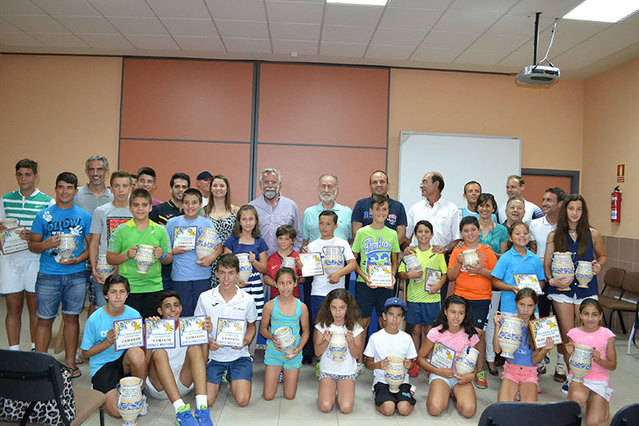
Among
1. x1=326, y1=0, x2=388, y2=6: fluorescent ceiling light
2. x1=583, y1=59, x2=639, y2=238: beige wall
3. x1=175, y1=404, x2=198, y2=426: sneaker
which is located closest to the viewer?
x1=175, y1=404, x2=198, y2=426: sneaker

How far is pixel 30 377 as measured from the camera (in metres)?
2.01

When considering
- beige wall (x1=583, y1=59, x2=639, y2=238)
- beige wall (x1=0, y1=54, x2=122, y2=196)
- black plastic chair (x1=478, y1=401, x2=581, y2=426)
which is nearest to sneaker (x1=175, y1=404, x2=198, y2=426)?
black plastic chair (x1=478, y1=401, x2=581, y2=426)

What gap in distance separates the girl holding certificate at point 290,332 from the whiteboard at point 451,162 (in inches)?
151

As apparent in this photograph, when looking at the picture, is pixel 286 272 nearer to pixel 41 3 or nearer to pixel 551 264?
pixel 551 264

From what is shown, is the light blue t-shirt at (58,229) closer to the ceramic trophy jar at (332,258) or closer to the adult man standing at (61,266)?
the adult man standing at (61,266)

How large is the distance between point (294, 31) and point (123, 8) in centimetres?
201

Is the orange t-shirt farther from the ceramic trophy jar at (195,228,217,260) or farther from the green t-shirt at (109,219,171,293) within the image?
the green t-shirt at (109,219,171,293)

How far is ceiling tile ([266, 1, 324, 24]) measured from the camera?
4963 millimetres

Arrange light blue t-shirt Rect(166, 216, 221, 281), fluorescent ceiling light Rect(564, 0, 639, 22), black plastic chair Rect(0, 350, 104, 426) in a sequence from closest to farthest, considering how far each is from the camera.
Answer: black plastic chair Rect(0, 350, 104, 426) < light blue t-shirt Rect(166, 216, 221, 281) < fluorescent ceiling light Rect(564, 0, 639, 22)

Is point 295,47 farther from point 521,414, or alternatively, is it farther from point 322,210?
point 521,414

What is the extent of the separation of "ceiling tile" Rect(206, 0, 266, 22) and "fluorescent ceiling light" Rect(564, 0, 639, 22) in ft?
11.3

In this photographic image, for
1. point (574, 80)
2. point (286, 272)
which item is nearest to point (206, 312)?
point (286, 272)

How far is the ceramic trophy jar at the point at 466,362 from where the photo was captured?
3289mm

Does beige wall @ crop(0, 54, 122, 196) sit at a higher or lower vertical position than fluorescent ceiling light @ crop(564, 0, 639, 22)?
lower
